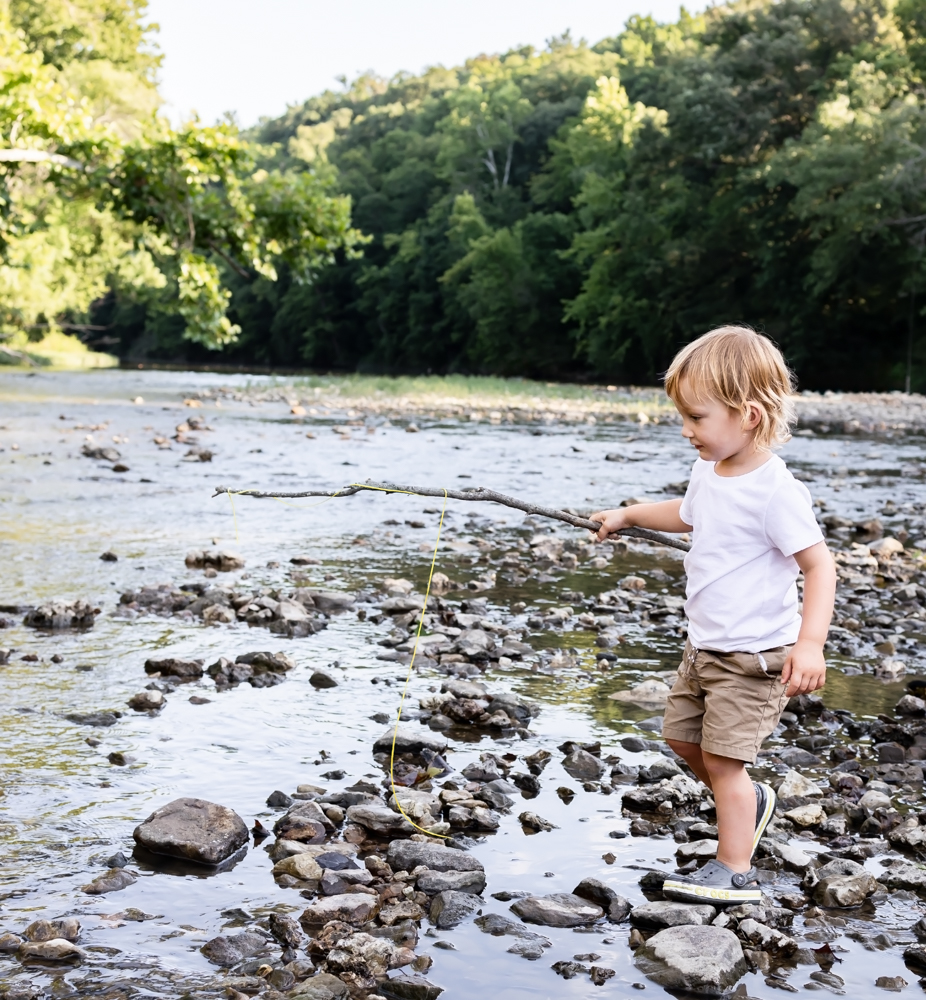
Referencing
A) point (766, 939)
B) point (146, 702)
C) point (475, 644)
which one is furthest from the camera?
point (475, 644)

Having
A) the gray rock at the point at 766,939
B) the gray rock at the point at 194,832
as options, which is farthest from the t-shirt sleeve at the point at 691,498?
the gray rock at the point at 194,832

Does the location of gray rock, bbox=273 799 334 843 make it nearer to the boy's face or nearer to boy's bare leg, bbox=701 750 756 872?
boy's bare leg, bbox=701 750 756 872

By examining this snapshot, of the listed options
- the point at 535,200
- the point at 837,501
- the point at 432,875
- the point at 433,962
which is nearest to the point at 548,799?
the point at 432,875

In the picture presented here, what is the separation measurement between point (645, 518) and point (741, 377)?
0.65 m

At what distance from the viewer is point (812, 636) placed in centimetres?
307

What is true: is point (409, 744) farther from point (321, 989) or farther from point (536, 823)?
point (321, 989)

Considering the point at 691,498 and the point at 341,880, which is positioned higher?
the point at 691,498

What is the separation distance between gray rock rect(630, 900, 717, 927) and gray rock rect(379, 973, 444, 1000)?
67 centimetres

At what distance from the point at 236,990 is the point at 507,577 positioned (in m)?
5.15

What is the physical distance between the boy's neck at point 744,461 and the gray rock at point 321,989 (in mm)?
1757

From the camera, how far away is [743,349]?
317 centimetres

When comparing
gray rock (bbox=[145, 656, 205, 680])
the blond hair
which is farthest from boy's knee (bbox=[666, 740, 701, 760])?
gray rock (bbox=[145, 656, 205, 680])

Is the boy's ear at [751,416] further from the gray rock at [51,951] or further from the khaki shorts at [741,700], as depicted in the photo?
the gray rock at [51,951]

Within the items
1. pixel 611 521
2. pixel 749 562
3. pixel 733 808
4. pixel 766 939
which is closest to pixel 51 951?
pixel 766 939
